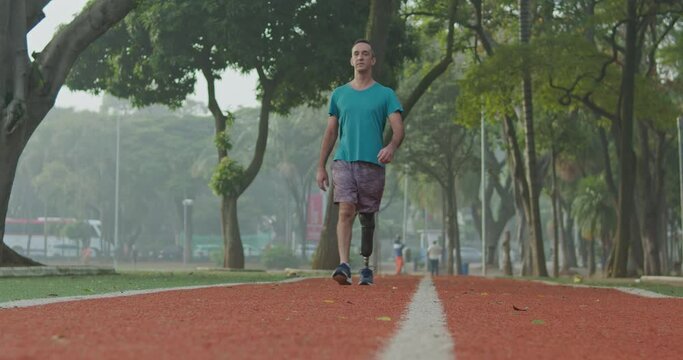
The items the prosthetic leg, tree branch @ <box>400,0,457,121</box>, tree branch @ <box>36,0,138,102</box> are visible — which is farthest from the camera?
tree branch @ <box>400,0,457,121</box>

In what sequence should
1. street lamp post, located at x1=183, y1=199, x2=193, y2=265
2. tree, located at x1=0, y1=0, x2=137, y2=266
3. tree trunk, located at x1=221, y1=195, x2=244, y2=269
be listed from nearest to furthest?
1. tree, located at x1=0, y1=0, x2=137, y2=266
2. tree trunk, located at x1=221, y1=195, x2=244, y2=269
3. street lamp post, located at x1=183, y1=199, x2=193, y2=265

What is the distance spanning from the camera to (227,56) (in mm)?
30906

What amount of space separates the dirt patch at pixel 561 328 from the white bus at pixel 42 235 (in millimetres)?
81140

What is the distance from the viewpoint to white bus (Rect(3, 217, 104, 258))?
90.1 metres

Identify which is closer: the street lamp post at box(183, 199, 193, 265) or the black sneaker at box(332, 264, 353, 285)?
the black sneaker at box(332, 264, 353, 285)

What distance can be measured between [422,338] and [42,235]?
91.1m

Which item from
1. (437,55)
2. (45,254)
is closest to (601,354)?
(437,55)

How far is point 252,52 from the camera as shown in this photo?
97.2ft

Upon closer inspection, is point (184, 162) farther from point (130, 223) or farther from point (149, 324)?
point (149, 324)

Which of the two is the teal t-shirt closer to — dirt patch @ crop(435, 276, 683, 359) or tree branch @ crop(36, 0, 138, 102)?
dirt patch @ crop(435, 276, 683, 359)

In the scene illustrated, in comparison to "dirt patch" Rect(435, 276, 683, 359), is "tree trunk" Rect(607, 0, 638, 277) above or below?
above

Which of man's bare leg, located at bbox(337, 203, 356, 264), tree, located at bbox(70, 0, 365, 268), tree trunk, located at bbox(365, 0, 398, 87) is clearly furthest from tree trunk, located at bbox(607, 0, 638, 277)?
man's bare leg, located at bbox(337, 203, 356, 264)

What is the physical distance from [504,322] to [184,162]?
81.5 meters

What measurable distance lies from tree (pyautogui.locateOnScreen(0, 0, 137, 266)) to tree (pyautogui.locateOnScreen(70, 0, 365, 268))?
1141 cm
